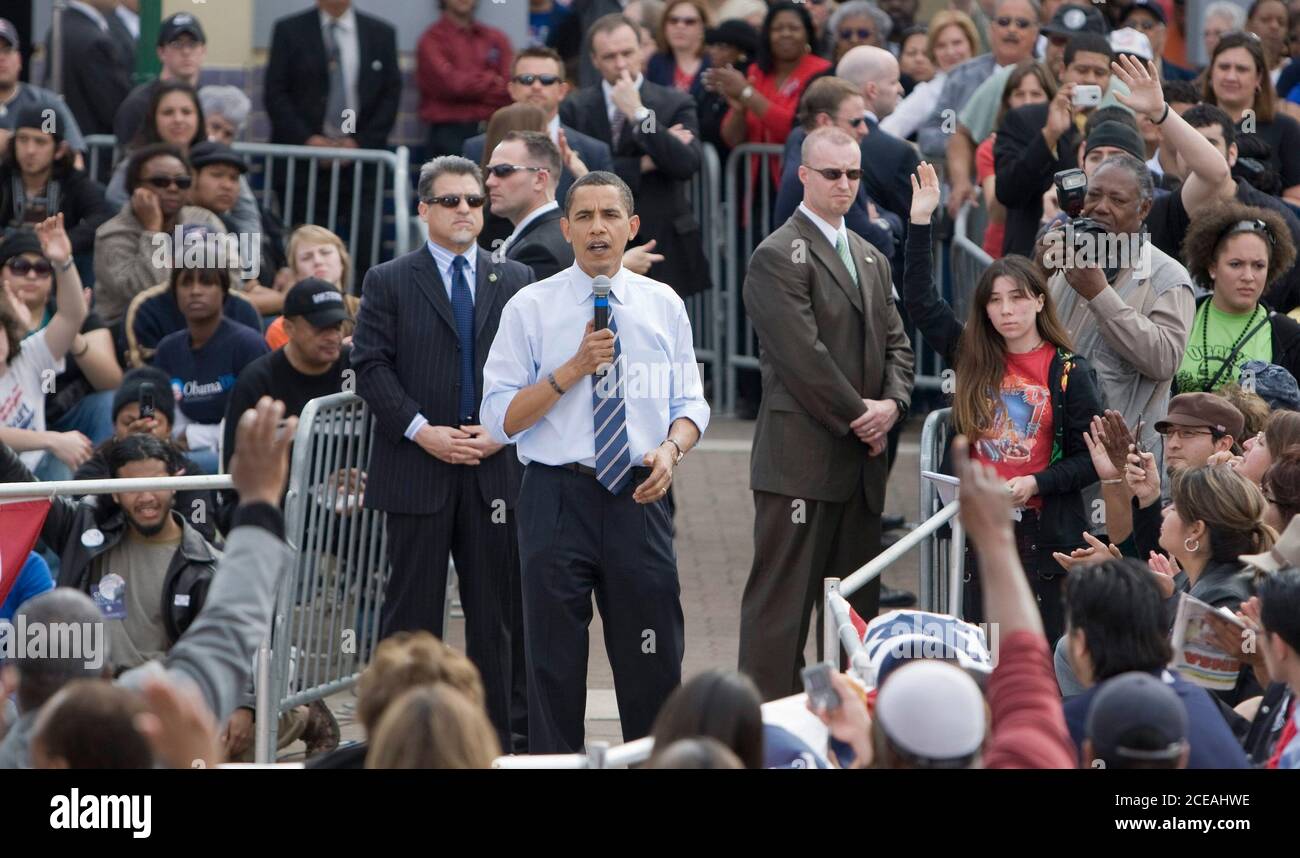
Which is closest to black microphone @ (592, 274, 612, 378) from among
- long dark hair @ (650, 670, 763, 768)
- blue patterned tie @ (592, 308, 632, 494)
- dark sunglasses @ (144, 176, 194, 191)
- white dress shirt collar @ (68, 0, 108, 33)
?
blue patterned tie @ (592, 308, 632, 494)

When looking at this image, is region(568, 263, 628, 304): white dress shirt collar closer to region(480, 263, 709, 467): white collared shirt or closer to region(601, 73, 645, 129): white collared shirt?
region(480, 263, 709, 467): white collared shirt

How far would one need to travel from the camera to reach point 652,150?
11.0m

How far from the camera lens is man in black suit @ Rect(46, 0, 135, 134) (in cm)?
1328

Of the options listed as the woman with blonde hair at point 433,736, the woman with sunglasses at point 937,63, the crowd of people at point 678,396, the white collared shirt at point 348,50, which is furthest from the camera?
the white collared shirt at point 348,50

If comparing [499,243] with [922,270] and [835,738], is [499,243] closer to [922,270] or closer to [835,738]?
[922,270]

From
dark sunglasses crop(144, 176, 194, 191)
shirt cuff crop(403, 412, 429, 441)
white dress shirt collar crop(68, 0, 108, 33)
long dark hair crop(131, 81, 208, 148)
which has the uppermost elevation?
white dress shirt collar crop(68, 0, 108, 33)

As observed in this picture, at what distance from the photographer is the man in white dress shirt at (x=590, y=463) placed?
720 centimetres

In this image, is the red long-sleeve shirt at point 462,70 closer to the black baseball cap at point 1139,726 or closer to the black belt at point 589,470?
the black belt at point 589,470

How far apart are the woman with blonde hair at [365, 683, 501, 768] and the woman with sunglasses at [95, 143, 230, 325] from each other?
22.4 feet

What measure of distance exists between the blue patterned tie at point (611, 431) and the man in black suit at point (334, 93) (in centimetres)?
586

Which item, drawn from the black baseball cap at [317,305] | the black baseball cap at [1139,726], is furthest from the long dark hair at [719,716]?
the black baseball cap at [317,305]

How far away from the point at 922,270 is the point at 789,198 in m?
1.74

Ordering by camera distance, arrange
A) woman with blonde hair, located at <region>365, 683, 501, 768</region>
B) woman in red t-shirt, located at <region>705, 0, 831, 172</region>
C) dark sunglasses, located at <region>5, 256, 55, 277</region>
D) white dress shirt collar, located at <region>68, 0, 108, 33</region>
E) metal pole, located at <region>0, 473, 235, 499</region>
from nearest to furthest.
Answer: woman with blonde hair, located at <region>365, 683, 501, 768</region> → metal pole, located at <region>0, 473, 235, 499</region> → dark sunglasses, located at <region>5, 256, 55, 277</region> → woman in red t-shirt, located at <region>705, 0, 831, 172</region> → white dress shirt collar, located at <region>68, 0, 108, 33</region>

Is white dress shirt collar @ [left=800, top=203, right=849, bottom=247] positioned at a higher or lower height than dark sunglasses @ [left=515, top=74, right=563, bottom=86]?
lower
